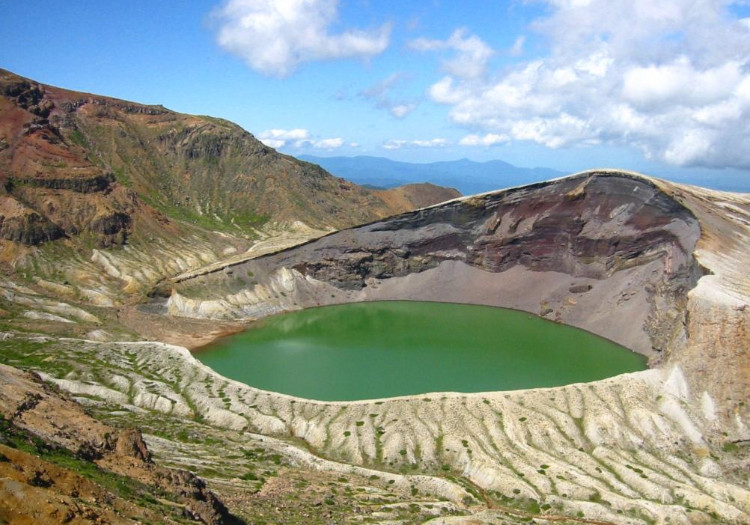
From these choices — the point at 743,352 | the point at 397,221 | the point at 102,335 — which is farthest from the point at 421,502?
the point at 397,221

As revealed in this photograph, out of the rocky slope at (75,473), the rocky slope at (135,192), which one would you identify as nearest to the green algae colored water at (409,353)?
the rocky slope at (75,473)

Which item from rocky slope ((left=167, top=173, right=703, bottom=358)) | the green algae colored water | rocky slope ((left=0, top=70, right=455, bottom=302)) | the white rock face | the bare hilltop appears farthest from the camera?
rocky slope ((left=0, top=70, right=455, bottom=302))

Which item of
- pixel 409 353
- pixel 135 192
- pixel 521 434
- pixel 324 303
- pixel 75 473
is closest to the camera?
pixel 75 473

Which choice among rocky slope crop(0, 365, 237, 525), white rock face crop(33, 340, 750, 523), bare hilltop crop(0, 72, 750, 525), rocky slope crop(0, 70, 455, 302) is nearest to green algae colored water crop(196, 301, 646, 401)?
bare hilltop crop(0, 72, 750, 525)

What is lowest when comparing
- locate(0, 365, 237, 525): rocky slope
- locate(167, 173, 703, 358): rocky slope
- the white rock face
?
the white rock face

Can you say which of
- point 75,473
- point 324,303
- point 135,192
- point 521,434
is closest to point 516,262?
point 324,303

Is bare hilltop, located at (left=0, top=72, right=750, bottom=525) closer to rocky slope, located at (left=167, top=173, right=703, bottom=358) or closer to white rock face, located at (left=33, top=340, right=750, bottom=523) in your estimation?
white rock face, located at (left=33, top=340, right=750, bottom=523)

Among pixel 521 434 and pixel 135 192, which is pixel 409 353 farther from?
pixel 135 192

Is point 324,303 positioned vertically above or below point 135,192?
below

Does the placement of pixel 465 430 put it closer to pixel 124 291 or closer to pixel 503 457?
pixel 503 457
